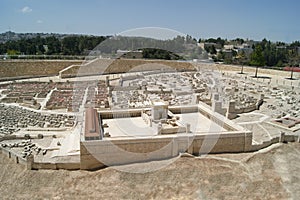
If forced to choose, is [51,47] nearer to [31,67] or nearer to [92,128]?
[31,67]

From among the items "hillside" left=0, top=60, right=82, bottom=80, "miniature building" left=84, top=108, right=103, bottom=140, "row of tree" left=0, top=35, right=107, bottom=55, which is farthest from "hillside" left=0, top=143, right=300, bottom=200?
"row of tree" left=0, top=35, right=107, bottom=55

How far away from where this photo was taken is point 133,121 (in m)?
14.7

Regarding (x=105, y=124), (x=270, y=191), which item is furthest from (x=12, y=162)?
(x=270, y=191)

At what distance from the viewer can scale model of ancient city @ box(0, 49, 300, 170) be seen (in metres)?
11.5

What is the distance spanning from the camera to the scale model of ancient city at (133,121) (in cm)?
1154

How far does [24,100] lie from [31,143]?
9.69 meters

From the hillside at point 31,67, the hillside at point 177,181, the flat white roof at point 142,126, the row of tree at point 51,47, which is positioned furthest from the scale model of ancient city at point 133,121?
the row of tree at point 51,47

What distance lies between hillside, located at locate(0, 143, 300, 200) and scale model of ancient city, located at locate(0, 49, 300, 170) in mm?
643

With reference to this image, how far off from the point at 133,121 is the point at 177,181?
5234mm

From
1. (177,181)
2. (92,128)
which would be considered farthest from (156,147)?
(92,128)

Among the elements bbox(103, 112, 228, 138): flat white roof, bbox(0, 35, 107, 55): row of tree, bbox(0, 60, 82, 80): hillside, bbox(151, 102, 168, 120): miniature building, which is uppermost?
bbox(0, 35, 107, 55): row of tree

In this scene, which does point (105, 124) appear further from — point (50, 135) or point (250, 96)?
point (250, 96)

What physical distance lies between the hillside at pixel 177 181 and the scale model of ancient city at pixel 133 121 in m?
0.64

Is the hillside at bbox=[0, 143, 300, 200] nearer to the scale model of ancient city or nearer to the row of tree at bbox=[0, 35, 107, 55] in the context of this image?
the scale model of ancient city
